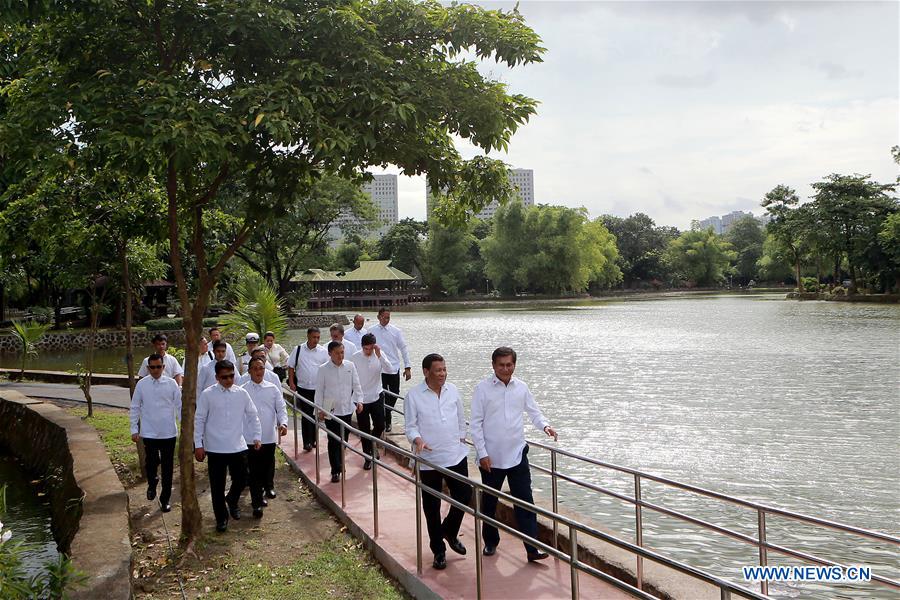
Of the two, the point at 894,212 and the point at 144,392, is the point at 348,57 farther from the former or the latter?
the point at 894,212

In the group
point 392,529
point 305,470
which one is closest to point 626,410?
point 305,470

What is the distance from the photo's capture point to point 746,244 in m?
111

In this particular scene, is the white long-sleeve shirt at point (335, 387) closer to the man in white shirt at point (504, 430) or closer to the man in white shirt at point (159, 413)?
the man in white shirt at point (159, 413)

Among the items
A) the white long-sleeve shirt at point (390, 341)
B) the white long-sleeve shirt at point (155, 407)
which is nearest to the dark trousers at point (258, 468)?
the white long-sleeve shirt at point (155, 407)

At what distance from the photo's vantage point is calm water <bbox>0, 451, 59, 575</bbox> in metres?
7.05

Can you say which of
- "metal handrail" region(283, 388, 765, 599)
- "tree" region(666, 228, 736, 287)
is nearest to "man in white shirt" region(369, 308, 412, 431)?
"metal handrail" region(283, 388, 765, 599)

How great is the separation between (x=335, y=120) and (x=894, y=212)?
63.6 m

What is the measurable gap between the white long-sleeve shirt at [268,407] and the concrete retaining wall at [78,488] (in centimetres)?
139

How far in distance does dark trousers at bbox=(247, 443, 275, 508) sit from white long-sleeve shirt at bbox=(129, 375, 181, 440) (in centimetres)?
91

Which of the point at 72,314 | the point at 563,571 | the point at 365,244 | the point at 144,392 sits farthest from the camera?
the point at 365,244

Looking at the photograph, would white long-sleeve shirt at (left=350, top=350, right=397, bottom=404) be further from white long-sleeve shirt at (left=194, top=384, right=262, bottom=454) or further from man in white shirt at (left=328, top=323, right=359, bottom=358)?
white long-sleeve shirt at (left=194, top=384, right=262, bottom=454)


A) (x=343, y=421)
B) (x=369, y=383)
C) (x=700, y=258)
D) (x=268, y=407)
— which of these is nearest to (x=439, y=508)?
(x=343, y=421)

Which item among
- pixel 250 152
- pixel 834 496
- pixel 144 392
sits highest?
pixel 250 152

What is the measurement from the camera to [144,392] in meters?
7.41
